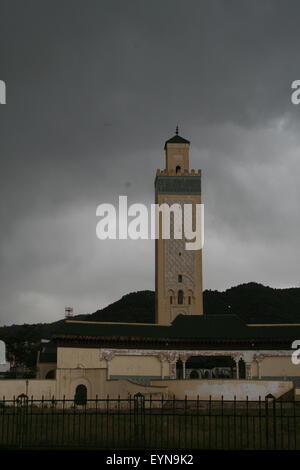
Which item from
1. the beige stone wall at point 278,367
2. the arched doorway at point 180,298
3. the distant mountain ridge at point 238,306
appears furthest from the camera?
the distant mountain ridge at point 238,306

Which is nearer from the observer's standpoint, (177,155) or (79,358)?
(79,358)

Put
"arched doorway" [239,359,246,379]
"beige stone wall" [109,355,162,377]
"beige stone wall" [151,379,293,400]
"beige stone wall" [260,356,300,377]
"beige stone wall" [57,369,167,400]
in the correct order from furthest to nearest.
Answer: "arched doorway" [239,359,246,379], "beige stone wall" [260,356,300,377], "beige stone wall" [109,355,162,377], "beige stone wall" [57,369,167,400], "beige stone wall" [151,379,293,400]

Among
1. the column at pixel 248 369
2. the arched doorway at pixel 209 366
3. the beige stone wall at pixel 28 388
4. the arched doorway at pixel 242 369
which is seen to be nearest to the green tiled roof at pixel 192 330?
the column at pixel 248 369

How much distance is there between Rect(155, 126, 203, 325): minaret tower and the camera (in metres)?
57.6

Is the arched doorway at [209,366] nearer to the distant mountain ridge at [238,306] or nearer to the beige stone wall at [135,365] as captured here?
the beige stone wall at [135,365]

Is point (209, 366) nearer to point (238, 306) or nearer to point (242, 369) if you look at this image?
point (242, 369)

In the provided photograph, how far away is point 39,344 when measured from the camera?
59.9 metres

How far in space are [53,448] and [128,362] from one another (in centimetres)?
2694

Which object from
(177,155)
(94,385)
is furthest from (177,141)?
(94,385)

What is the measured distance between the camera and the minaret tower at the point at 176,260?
189 feet

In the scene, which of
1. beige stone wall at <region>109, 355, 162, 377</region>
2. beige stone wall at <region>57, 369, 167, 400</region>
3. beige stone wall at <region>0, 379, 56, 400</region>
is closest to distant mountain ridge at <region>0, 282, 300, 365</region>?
beige stone wall at <region>109, 355, 162, 377</region>

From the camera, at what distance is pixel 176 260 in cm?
5869

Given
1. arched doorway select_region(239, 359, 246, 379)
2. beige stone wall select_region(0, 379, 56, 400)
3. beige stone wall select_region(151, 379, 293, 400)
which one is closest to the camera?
beige stone wall select_region(151, 379, 293, 400)

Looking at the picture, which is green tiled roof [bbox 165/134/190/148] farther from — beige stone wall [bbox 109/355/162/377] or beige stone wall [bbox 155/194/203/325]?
beige stone wall [bbox 109/355/162/377]
